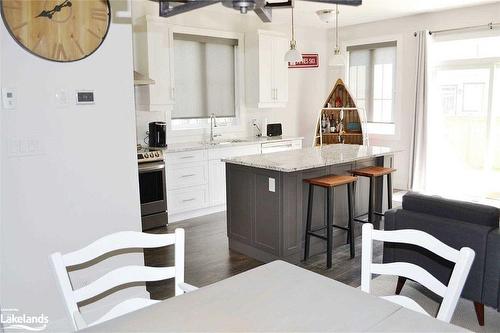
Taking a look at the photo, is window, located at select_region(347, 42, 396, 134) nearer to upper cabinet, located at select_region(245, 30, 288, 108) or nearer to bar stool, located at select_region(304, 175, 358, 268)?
upper cabinet, located at select_region(245, 30, 288, 108)

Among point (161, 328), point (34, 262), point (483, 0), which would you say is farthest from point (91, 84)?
point (483, 0)

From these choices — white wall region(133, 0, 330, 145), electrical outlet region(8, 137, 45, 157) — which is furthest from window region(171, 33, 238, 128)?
electrical outlet region(8, 137, 45, 157)

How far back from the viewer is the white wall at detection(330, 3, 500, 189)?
6.22m

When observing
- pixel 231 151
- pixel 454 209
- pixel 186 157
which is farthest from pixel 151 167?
pixel 454 209

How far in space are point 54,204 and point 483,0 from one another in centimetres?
572

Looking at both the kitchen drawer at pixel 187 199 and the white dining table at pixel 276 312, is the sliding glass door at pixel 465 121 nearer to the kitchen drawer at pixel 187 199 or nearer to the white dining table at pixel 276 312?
the kitchen drawer at pixel 187 199

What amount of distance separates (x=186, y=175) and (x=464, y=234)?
3.48m

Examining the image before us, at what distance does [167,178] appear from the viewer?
530 cm

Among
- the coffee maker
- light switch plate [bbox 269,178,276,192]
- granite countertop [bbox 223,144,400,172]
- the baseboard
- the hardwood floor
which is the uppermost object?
the coffee maker

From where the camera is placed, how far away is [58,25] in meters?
2.53

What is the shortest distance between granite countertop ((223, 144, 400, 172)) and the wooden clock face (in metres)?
1.75

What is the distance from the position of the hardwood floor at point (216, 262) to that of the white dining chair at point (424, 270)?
1766 millimetres

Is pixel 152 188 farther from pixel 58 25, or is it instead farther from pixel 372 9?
pixel 372 9

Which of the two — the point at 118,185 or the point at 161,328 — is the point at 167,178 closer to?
the point at 118,185
